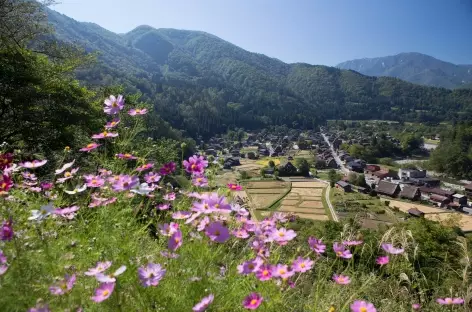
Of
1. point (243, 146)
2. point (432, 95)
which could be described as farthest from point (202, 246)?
point (432, 95)

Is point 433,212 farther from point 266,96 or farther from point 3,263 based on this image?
point 266,96

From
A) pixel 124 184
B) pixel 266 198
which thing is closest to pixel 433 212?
pixel 266 198

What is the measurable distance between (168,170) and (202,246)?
2.25 ft

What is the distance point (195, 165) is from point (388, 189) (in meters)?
44.1

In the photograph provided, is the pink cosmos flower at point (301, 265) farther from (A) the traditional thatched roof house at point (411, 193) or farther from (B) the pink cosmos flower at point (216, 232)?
(A) the traditional thatched roof house at point (411, 193)

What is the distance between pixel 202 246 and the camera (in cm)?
150

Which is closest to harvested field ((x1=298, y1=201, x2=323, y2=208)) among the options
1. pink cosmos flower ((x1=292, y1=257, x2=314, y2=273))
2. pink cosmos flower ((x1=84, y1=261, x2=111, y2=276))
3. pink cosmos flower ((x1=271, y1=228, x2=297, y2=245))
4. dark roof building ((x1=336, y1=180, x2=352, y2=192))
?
dark roof building ((x1=336, y1=180, x2=352, y2=192))

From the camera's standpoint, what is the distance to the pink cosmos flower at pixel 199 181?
1758mm

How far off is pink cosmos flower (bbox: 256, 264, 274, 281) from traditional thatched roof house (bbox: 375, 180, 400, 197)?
43631 mm

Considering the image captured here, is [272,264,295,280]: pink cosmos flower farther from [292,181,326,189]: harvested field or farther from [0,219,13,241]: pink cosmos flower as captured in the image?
[292,181,326,189]: harvested field

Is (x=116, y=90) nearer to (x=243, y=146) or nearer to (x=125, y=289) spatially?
(x=125, y=289)

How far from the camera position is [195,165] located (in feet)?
6.32

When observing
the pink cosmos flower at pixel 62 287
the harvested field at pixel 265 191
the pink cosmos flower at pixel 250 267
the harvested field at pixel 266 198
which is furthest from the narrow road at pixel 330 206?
the pink cosmos flower at pixel 62 287

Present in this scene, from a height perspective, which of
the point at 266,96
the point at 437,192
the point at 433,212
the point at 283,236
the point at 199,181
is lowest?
the point at 433,212
